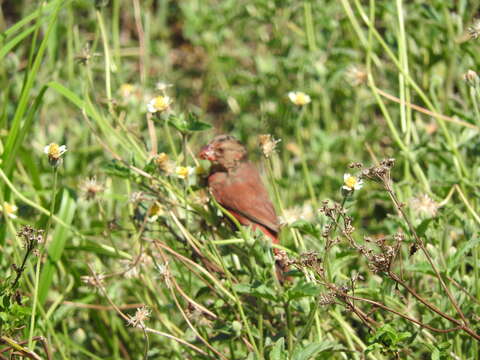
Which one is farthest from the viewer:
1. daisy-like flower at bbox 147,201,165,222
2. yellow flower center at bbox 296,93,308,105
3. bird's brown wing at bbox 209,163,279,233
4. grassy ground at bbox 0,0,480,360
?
yellow flower center at bbox 296,93,308,105

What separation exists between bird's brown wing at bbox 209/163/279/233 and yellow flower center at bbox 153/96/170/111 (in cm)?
42

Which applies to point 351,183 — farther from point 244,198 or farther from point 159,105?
point 244,198

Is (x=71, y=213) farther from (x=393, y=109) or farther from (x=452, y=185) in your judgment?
(x=393, y=109)

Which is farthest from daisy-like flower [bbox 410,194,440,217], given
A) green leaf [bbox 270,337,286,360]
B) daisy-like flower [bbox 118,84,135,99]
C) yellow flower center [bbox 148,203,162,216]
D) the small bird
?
daisy-like flower [bbox 118,84,135,99]

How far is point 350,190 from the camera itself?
5.29 feet

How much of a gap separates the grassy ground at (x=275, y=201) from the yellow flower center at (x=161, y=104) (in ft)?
0.08

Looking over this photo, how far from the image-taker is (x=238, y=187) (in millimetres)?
2250

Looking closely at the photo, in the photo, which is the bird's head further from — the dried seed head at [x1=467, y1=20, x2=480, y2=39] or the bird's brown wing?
the dried seed head at [x1=467, y1=20, x2=480, y2=39]

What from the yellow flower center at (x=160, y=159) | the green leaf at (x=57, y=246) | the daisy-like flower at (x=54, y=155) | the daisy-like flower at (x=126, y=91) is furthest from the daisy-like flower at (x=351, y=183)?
the daisy-like flower at (x=126, y=91)

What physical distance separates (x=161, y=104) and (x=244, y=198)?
20.0 inches

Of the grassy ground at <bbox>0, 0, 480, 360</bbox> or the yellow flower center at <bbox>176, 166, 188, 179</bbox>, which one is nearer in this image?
the grassy ground at <bbox>0, 0, 480, 360</bbox>

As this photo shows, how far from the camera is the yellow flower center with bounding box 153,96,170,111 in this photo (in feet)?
6.04

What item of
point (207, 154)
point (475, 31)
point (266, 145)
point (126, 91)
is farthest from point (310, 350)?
point (126, 91)

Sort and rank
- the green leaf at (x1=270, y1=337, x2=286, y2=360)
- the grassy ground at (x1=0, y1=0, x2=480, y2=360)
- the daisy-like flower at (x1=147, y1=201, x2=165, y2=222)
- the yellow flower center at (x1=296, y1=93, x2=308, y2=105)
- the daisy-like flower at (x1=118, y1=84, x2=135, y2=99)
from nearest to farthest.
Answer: the green leaf at (x1=270, y1=337, x2=286, y2=360) → the grassy ground at (x1=0, y1=0, x2=480, y2=360) → the daisy-like flower at (x1=147, y1=201, x2=165, y2=222) → the yellow flower center at (x1=296, y1=93, x2=308, y2=105) → the daisy-like flower at (x1=118, y1=84, x2=135, y2=99)
